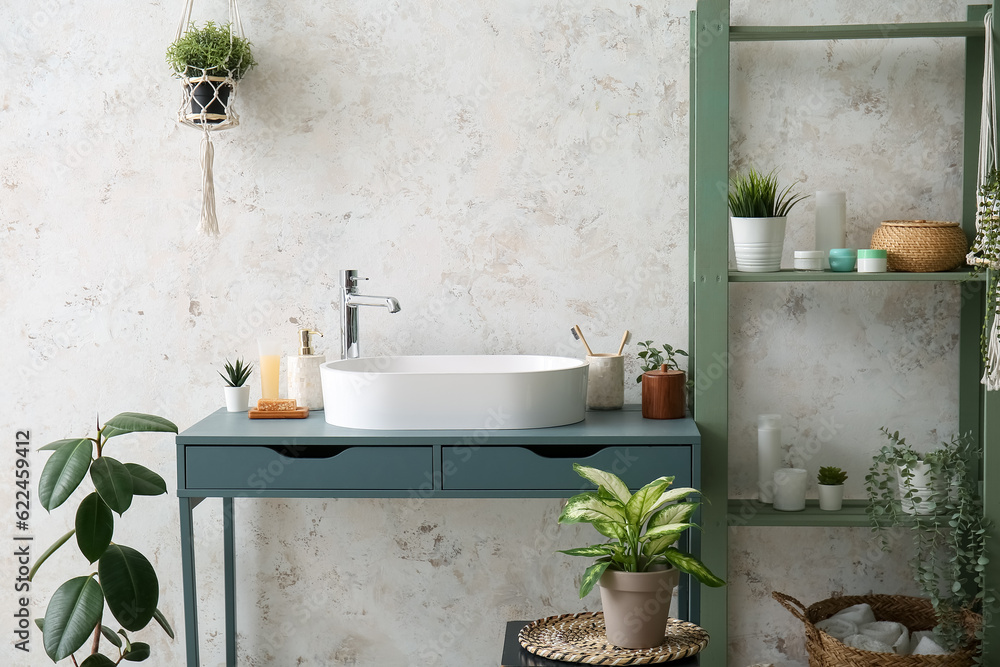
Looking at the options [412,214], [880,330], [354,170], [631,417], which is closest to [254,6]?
[354,170]

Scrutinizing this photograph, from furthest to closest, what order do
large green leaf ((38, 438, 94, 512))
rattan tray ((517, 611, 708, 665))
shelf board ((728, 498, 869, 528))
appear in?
shelf board ((728, 498, 869, 528)) < large green leaf ((38, 438, 94, 512)) < rattan tray ((517, 611, 708, 665))

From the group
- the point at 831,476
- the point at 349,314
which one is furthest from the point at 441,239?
the point at 831,476

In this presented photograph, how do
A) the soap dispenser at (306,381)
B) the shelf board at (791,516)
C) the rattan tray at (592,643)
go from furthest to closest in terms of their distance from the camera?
the soap dispenser at (306,381) → the shelf board at (791,516) → the rattan tray at (592,643)

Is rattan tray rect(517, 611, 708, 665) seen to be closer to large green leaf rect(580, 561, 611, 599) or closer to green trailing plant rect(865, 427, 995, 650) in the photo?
large green leaf rect(580, 561, 611, 599)

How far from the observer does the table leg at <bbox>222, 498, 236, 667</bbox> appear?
2.26m

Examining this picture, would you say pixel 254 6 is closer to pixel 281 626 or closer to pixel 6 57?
pixel 6 57

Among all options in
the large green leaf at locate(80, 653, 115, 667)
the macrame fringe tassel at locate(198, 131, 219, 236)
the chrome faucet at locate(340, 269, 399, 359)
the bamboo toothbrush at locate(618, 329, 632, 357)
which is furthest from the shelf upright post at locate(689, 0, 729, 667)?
the large green leaf at locate(80, 653, 115, 667)

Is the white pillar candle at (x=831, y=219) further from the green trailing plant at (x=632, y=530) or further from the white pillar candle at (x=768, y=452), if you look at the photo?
the green trailing plant at (x=632, y=530)

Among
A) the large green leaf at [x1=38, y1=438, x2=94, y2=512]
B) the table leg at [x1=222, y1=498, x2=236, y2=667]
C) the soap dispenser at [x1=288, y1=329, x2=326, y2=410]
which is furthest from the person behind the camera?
the table leg at [x1=222, y1=498, x2=236, y2=667]

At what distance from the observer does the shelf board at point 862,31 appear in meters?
1.88

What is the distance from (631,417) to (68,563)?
5.05 ft

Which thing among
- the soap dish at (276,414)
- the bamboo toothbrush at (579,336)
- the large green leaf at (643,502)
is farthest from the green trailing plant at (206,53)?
the large green leaf at (643,502)

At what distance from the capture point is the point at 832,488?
2074 mm

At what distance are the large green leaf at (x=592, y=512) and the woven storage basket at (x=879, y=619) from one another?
0.69 m
